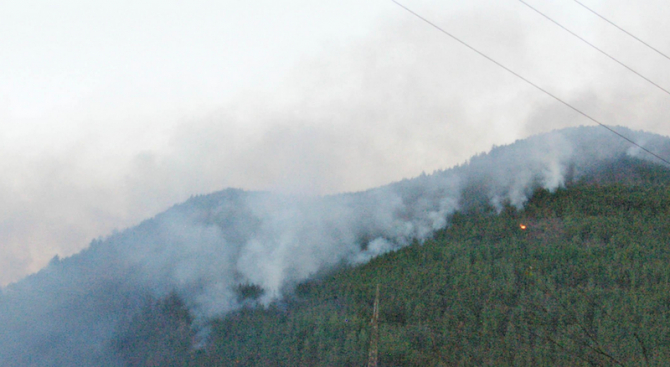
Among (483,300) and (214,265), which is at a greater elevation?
(214,265)

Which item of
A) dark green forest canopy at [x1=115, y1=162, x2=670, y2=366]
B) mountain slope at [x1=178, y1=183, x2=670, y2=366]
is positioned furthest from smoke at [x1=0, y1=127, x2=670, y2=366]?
mountain slope at [x1=178, y1=183, x2=670, y2=366]

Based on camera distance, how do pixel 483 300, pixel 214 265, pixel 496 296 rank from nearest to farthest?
1. pixel 483 300
2. pixel 496 296
3. pixel 214 265

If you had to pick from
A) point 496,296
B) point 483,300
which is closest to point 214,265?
point 483,300

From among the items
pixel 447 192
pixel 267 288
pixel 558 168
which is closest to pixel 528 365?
pixel 267 288

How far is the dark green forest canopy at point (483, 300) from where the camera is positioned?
9825cm

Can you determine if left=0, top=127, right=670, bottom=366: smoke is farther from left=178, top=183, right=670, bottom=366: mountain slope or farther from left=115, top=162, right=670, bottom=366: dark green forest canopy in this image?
left=178, top=183, right=670, bottom=366: mountain slope

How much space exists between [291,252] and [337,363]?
245 ft

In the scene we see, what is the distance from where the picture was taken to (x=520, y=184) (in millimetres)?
195625

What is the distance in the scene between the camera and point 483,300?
12212 cm

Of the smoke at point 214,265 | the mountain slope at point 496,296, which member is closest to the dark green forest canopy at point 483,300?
the mountain slope at point 496,296

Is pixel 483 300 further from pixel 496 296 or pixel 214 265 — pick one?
pixel 214 265

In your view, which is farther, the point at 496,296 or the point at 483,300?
the point at 496,296

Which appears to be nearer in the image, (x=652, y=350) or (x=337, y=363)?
(x=652, y=350)

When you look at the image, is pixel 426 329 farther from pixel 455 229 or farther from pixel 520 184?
pixel 520 184
